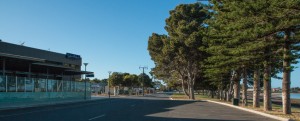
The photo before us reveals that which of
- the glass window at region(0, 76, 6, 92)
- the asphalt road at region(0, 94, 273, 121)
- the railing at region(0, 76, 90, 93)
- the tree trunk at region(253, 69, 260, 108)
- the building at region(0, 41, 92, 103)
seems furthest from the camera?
the building at region(0, 41, 92, 103)

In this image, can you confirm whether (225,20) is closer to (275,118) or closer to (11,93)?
(275,118)

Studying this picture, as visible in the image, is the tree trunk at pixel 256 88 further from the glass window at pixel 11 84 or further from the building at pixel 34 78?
the glass window at pixel 11 84

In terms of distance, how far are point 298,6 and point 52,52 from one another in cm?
5300

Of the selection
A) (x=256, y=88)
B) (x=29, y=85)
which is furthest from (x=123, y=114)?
(x=29, y=85)

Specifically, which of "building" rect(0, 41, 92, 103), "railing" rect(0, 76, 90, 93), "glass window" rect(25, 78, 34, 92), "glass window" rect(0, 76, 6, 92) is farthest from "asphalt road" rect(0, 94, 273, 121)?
"glass window" rect(25, 78, 34, 92)

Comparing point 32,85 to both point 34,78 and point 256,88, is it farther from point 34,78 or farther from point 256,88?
point 256,88

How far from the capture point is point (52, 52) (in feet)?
214

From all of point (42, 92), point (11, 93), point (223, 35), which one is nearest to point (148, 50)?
point (42, 92)

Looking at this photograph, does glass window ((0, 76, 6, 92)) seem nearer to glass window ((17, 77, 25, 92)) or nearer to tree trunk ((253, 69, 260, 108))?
glass window ((17, 77, 25, 92))

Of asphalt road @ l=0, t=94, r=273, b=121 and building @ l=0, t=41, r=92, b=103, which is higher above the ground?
building @ l=0, t=41, r=92, b=103

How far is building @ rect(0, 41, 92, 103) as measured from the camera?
3302 cm

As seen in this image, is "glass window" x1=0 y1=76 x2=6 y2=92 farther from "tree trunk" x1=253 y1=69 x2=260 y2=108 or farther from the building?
"tree trunk" x1=253 y1=69 x2=260 y2=108

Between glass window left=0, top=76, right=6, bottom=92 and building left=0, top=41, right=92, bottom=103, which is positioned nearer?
glass window left=0, top=76, right=6, bottom=92

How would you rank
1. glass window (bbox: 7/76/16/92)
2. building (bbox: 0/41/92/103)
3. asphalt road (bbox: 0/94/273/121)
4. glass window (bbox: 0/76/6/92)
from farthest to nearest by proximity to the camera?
building (bbox: 0/41/92/103), glass window (bbox: 7/76/16/92), glass window (bbox: 0/76/6/92), asphalt road (bbox: 0/94/273/121)
